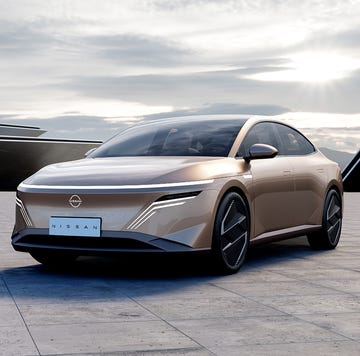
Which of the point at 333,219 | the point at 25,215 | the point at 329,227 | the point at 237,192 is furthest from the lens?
the point at 333,219

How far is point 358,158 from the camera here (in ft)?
86.3

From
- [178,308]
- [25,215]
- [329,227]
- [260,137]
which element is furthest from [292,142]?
[178,308]

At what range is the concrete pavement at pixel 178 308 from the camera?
399 cm

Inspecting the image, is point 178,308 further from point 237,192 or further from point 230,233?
point 237,192

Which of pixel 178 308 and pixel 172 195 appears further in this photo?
pixel 172 195

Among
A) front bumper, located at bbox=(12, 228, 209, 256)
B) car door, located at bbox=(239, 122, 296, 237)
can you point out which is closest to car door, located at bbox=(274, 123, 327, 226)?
car door, located at bbox=(239, 122, 296, 237)

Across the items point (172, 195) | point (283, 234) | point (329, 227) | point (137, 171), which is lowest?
point (329, 227)

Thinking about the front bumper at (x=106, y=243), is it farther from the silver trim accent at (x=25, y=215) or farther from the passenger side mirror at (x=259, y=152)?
the passenger side mirror at (x=259, y=152)

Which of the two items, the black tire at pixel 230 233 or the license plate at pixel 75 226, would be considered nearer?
the license plate at pixel 75 226

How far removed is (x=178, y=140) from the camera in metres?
7.24

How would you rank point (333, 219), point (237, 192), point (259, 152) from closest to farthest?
point (237, 192) < point (259, 152) < point (333, 219)

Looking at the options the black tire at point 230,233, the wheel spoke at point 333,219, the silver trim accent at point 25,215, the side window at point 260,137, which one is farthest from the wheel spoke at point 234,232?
the wheel spoke at point 333,219

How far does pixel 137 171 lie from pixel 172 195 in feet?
1.31

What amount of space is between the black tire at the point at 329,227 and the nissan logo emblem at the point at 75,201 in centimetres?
324
